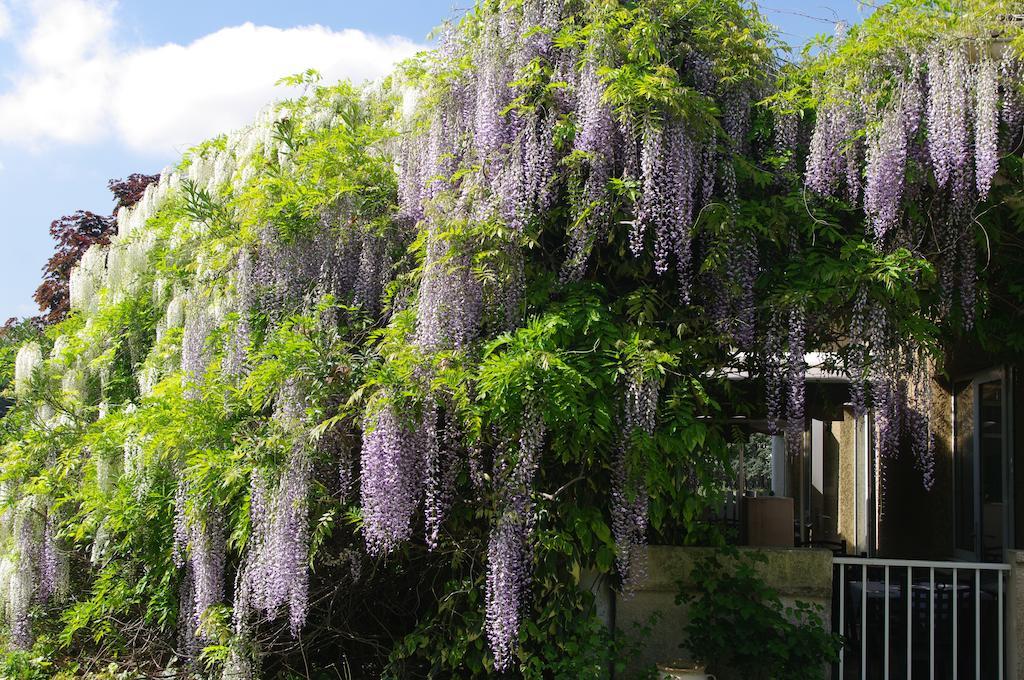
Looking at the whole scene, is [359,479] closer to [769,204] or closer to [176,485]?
[176,485]

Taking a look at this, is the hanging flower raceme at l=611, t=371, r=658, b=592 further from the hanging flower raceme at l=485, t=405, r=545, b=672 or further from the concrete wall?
the hanging flower raceme at l=485, t=405, r=545, b=672

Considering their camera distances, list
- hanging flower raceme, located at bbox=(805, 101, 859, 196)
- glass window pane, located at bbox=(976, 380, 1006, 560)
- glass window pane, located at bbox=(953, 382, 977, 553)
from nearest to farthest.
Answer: hanging flower raceme, located at bbox=(805, 101, 859, 196)
glass window pane, located at bbox=(976, 380, 1006, 560)
glass window pane, located at bbox=(953, 382, 977, 553)

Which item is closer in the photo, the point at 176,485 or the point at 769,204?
the point at 769,204

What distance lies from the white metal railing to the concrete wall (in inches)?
8.4

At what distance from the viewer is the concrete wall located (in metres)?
4.68

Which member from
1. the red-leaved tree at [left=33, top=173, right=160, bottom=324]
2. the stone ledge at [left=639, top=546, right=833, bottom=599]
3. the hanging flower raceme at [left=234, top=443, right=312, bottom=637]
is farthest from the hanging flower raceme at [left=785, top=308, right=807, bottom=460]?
the red-leaved tree at [left=33, top=173, right=160, bottom=324]

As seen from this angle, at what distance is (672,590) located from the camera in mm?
4699

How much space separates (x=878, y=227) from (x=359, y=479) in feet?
9.10

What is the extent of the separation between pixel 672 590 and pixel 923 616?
1568 millimetres

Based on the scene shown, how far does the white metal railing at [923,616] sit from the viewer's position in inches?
191

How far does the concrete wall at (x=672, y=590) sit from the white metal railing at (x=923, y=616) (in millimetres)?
213

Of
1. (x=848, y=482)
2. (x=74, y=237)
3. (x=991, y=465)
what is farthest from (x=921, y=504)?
(x=74, y=237)

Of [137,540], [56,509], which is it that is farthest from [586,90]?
[56,509]

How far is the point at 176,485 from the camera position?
217 inches
